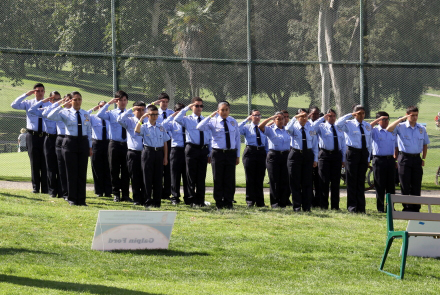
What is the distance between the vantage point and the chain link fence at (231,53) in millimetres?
14648

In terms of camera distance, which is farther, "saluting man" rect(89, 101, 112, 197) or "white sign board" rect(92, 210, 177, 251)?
"saluting man" rect(89, 101, 112, 197)

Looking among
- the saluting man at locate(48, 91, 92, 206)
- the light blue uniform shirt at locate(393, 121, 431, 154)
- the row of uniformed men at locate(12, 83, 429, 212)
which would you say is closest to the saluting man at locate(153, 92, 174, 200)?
the row of uniformed men at locate(12, 83, 429, 212)

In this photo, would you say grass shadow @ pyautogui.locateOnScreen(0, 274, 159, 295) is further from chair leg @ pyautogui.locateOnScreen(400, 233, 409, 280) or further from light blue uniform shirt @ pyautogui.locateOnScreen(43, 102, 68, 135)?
light blue uniform shirt @ pyautogui.locateOnScreen(43, 102, 68, 135)

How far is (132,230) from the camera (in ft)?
26.2

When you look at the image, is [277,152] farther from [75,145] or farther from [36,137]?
[36,137]

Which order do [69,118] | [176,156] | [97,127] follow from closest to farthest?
[69,118], [176,156], [97,127]

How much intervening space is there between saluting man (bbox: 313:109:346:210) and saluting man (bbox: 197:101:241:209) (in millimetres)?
1862

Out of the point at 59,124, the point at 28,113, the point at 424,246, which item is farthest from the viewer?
the point at 28,113

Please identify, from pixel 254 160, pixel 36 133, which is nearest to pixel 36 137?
pixel 36 133

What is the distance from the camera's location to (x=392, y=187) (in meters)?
12.7

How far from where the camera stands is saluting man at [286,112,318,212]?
40.3ft

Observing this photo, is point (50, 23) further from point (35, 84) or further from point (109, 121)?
point (109, 121)

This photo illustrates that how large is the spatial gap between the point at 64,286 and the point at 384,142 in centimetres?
797

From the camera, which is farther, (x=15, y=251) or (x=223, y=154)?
(x=223, y=154)
